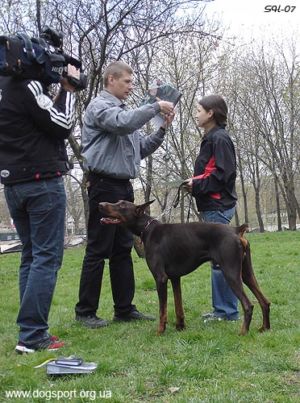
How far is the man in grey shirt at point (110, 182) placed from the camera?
5.41 meters

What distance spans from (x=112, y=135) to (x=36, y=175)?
55.6 inches

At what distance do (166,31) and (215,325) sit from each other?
13.9m

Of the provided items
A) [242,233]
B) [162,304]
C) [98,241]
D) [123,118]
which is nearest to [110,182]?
[98,241]

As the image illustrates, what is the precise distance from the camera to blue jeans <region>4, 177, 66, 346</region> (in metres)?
4.34

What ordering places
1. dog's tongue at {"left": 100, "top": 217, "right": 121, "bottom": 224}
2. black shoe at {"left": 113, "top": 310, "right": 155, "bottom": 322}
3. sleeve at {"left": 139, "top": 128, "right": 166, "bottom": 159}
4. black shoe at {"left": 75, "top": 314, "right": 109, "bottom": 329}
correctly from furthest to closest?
sleeve at {"left": 139, "top": 128, "right": 166, "bottom": 159} → black shoe at {"left": 113, "top": 310, "right": 155, "bottom": 322} → black shoe at {"left": 75, "top": 314, "right": 109, "bottom": 329} → dog's tongue at {"left": 100, "top": 217, "right": 121, "bottom": 224}

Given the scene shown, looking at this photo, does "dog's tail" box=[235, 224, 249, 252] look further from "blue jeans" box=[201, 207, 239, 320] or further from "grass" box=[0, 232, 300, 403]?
"grass" box=[0, 232, 300, 403]

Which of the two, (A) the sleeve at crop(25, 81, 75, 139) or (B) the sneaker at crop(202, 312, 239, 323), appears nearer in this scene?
(A) the sleeve at crop(25, 81, 75, 139)

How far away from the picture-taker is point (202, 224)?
5.06 m

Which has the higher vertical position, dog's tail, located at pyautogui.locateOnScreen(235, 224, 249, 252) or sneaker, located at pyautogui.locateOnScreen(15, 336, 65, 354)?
dog's tail, located at pyautogui.locateOnScreen(235, 224, 249, 252)

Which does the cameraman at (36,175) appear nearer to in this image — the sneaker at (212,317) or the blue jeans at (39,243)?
the blue jeans at (39,243)

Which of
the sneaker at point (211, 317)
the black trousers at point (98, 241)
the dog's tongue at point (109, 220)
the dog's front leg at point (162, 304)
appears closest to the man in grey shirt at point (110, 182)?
the black trousers at point (98, 241)

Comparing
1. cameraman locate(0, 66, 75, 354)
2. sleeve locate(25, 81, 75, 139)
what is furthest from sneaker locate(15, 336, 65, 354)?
sleeve locate(25, 81, 75, 139)

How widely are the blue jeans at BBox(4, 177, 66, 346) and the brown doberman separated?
87 centimetres

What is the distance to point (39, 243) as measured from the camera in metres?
4.43
